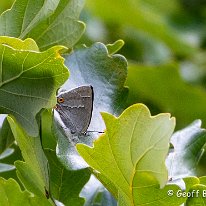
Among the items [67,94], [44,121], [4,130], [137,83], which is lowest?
[137,83]

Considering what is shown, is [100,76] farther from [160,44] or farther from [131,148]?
[160,44]

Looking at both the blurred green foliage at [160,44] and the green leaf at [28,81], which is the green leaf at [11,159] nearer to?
the green leaf at [28,81]

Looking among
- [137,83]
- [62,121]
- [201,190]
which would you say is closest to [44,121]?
[62,121]

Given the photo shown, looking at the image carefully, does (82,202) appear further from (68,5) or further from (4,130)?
(68,5)

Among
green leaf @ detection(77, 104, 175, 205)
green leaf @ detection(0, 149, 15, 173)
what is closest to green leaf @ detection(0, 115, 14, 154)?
green leaf @ detection(0, 149, 15, 173)

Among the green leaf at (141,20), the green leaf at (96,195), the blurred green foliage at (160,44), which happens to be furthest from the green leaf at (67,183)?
the green leaf at (141,20)

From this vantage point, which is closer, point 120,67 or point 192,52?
point 120,67
